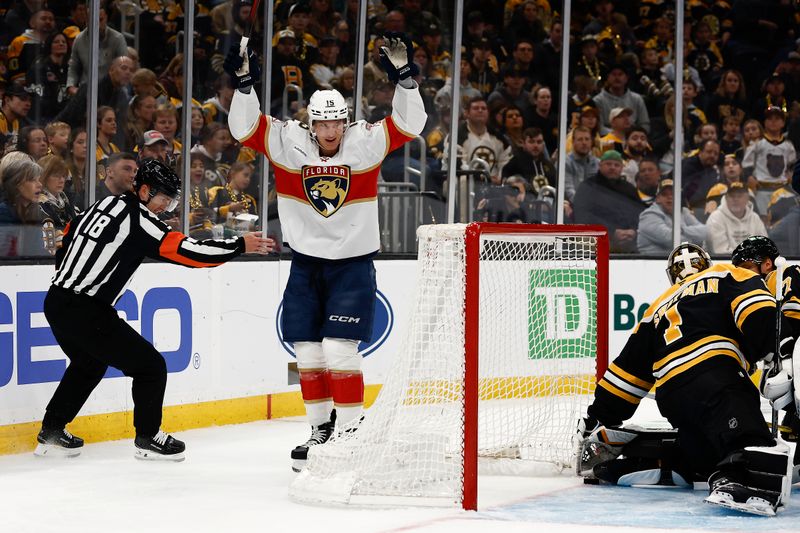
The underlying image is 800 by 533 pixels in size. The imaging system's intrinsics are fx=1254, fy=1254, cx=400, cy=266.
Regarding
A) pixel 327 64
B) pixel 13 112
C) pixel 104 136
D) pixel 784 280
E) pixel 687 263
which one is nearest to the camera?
pixel 687 263

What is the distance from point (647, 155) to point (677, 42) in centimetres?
82

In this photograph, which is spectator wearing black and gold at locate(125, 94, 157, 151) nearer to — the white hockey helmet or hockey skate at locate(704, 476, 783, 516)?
the white hockey helmet

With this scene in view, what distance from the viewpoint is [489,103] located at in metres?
7.81

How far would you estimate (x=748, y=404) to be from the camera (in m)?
3.73

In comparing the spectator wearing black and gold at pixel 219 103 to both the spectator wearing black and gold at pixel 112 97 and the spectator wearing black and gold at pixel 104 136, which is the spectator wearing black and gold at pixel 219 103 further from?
the spectator wearing black and gold at pixel 104 136

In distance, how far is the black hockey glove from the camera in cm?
432

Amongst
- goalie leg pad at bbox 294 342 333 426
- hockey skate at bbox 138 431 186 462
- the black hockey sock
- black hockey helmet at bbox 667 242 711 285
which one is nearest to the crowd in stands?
the black hockey sock

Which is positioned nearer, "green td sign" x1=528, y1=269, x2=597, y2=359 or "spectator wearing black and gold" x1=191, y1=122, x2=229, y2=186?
"green td sign" x1=528, y1=269, x2=597, y2=359

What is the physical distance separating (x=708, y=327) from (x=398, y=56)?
1.38m

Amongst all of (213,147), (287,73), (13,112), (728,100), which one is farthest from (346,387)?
(728,100)

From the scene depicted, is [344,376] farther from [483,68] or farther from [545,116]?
[483,68]

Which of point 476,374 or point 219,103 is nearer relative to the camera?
point 476,374

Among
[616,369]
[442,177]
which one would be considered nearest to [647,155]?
[442,177]

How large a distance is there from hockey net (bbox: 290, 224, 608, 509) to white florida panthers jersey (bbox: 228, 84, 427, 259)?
46cm
